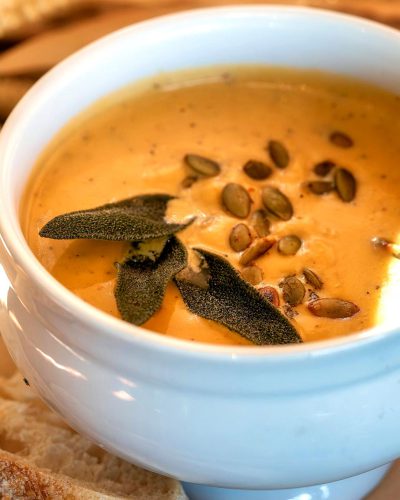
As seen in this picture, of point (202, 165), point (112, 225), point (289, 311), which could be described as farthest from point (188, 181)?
point (289, 311)

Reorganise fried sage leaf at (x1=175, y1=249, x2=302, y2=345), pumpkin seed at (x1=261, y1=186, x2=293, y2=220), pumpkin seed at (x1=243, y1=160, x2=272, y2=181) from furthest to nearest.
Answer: pumpkin seed at (x1=243, y1=160, x2=272, y2=181) → pumpkin seed at (x1=261, y1=186, x2=293, y2=220) → fried sage leaf at (x1=175, y1=249, x2=302, y2=345)

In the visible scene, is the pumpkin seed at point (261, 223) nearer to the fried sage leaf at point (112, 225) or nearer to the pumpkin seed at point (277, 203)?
the pumpkin seed at point (277, 203)

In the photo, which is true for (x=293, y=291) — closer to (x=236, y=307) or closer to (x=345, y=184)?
(x=236, y=307)

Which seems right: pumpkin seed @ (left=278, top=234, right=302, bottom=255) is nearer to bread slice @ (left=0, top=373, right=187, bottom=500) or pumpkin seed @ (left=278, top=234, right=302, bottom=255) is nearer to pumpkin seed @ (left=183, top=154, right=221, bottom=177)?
pumpkin seed @ (left=183, top=154, right=221, bottom=177)

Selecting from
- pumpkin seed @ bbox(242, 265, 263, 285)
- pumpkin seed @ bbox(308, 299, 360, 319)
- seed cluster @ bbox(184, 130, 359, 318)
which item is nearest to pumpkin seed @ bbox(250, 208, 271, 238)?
seed cluster @ bbox(184, 130, 359, 318)

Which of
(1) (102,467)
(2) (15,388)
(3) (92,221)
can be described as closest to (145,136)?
(3) (92,221)

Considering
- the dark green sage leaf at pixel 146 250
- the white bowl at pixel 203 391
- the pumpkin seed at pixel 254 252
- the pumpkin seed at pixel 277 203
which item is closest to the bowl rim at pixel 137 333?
the white bowl at pixel 203 391

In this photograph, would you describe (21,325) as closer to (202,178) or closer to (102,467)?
(102,467)
